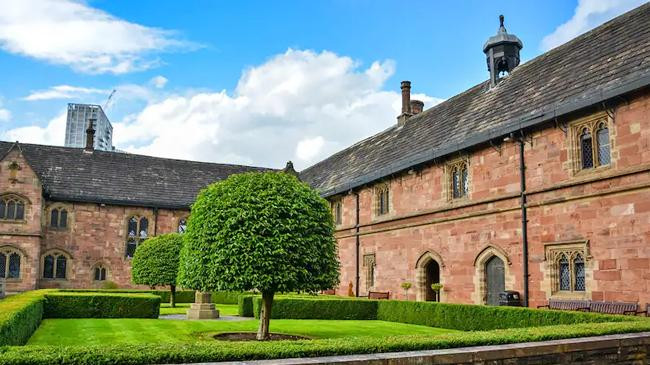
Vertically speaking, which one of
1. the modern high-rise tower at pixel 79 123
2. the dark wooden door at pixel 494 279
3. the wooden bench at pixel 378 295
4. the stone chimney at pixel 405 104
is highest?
the modern high-rise tower at pixel 79 123

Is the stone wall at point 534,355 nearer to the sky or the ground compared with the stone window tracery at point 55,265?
nearer to the ground

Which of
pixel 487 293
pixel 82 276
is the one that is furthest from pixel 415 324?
pixel 82 276

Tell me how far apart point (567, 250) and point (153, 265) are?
668 inches

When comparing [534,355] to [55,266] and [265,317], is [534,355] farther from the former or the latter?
[55,266]

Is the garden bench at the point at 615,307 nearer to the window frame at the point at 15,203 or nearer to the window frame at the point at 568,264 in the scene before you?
the window frame at the point at 568,264

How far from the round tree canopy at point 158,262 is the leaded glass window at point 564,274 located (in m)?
15.6

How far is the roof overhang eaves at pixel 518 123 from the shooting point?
14531 millimetres

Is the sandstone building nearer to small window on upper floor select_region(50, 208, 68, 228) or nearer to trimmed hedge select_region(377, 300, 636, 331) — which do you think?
small window on upper floor select_region(50, 208, 68, 228)

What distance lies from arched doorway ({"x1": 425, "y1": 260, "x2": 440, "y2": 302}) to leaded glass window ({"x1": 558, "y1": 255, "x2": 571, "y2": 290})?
668 centimetres

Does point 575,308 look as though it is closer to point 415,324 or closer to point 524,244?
point 524,244

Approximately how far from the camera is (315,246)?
13.7 metres

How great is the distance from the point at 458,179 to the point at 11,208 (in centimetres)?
2595

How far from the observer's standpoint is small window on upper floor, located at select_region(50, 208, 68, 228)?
35625 mm

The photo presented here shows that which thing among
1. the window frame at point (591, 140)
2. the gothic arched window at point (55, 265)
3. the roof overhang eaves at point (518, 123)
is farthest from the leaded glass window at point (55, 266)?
the window frame at point (591, 140)
